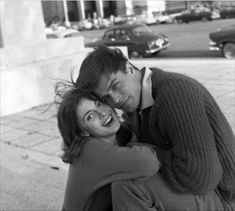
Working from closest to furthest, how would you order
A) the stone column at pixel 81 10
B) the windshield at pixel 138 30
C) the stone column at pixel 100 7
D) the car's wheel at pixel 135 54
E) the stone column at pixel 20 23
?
the stone column at pixel 20 23 < the car's wheel at pixel 135 54 < the windshield at pixel 138 30 < the stone column at pixel 81 10 < the stone column at pixel 100 7

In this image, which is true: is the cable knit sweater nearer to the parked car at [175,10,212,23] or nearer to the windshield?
the windshield

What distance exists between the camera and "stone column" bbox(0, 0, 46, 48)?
9281 mm

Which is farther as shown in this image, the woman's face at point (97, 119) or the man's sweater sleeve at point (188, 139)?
the woman's face at point (97, 119)

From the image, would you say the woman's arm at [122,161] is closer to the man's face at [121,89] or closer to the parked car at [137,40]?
the man's face at [121,89]

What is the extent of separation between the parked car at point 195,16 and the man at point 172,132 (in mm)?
36862

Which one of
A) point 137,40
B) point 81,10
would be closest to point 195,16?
point 137,40

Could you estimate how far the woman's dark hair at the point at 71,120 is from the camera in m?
1.89

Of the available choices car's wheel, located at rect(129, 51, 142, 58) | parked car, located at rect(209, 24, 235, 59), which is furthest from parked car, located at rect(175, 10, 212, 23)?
parked car, located at rect(209, 24, 235, 59)

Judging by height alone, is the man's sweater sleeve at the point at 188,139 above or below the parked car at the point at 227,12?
above

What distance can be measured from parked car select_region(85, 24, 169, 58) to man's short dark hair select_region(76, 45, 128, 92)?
14995 mm

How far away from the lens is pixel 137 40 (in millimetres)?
17375

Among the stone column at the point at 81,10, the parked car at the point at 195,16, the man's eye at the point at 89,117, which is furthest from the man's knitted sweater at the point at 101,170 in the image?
the stone column at the point at 81,10

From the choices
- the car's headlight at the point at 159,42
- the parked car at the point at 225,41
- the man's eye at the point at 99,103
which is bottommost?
the car's headlight at the point at 159,42

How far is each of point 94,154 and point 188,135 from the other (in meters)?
0.40
